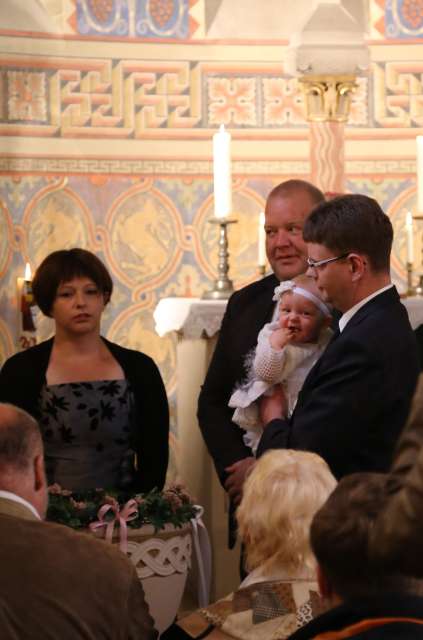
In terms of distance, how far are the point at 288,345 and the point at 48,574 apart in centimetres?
156

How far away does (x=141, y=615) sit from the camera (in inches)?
104

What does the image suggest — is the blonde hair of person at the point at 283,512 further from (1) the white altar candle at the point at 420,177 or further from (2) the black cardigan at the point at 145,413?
(1) the white altar candle at the point at 420,177

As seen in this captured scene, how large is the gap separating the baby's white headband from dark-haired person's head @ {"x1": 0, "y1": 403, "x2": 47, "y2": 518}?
4.29 ft

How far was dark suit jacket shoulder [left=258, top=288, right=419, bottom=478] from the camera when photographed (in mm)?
3385

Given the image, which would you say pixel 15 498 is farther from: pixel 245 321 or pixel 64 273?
pixel 64 273

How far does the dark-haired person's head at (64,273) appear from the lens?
4.46m

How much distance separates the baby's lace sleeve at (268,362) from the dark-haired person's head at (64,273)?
0.72 m

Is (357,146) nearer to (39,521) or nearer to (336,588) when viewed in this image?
(39,521)

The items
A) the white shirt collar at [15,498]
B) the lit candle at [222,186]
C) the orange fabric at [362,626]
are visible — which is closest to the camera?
the orange fabric at [362,626]

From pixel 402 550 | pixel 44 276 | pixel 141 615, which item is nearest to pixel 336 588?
pixel 402 550

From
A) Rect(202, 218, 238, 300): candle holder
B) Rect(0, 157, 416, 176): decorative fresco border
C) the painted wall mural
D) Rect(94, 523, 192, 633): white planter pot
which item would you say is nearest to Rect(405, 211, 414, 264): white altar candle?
the painted wall mural

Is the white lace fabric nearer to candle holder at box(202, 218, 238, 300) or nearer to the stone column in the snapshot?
candle holder at box(202, 218, 238, 300)

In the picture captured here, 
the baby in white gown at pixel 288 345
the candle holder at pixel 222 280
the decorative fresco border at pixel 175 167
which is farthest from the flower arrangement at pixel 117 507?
the decorative fresco border at pixel 175 167

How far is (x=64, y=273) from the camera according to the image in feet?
14.6
